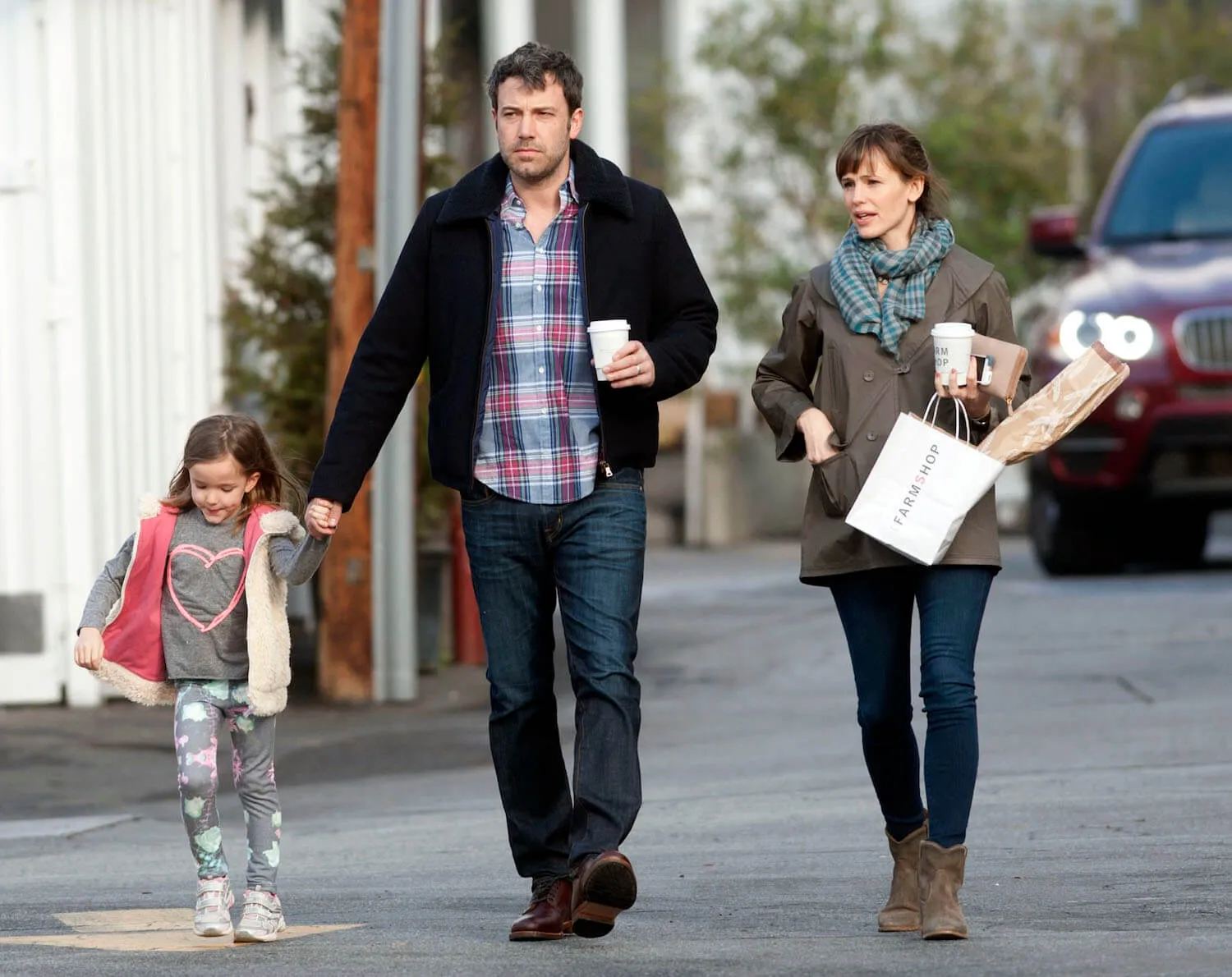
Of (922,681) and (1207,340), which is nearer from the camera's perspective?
(922,681)

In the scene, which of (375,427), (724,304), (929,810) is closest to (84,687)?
(375,427)

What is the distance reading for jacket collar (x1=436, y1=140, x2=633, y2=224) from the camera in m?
5.53

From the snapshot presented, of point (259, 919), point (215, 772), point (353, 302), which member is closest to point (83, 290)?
point (353, 302)

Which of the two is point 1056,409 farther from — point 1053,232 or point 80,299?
point 1053,232

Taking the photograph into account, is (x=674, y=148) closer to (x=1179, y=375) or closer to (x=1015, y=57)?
(x=1015, y=57)

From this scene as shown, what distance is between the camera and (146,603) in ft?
18.2

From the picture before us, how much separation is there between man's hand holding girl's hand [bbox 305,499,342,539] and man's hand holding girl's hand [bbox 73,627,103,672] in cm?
53

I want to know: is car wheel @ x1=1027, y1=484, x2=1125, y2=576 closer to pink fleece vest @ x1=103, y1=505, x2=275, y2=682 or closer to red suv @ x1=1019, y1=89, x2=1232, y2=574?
red suv @ x1=1019, y1=89, x2=1232, y2=574

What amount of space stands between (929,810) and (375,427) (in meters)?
1.53

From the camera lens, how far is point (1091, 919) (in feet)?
17.6

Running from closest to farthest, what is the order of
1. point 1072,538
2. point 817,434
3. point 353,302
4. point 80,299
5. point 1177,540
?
point 817,434
point 80,299
point 353,302
point 1072,538
point 1177,540

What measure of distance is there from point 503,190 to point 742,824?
254 cm

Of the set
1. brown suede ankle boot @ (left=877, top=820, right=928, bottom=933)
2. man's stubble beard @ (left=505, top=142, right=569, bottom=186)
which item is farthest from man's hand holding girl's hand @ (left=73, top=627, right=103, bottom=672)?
brown suede ankle boot @ (left=877, top=820, right=928, bottom=933)

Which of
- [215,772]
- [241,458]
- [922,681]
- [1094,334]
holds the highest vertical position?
[1094,334]
